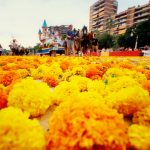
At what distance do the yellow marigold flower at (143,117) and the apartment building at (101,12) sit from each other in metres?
126

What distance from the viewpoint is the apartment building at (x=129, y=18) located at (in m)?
103

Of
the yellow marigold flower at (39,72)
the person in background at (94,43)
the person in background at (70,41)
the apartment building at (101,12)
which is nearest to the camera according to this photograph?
the yellow marigold flower at (39,72)

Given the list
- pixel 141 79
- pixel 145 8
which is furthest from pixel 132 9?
pixel 141 79

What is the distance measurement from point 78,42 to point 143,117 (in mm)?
21339

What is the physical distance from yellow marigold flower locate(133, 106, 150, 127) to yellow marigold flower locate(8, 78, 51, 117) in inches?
29.2

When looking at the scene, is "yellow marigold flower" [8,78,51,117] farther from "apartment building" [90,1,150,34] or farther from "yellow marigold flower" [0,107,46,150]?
"apartment building" [90,1,150,34]

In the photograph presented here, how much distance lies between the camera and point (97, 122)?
1491 millimetres

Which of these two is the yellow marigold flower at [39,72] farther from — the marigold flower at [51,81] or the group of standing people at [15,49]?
the group of standing people at [15,49]

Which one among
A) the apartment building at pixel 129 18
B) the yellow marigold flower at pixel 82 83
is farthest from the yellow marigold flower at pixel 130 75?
the apartment building at pixel 129 18

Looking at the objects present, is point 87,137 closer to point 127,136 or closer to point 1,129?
point 127,136

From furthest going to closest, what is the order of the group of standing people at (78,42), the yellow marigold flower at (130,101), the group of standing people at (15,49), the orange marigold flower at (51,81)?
the group of standing people at (15,49), the group of standing people at (78,42), the orange marigold flower at (51,81), the yellow marigold flower at (130,101)

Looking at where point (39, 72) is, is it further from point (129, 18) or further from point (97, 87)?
point (129, 18)

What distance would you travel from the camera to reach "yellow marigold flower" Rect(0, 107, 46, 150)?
4.71ft

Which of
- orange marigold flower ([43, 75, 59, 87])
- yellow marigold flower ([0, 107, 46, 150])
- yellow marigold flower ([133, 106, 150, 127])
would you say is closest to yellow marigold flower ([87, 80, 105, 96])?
yellow marigold flower ([133, 106, 150, 127])
